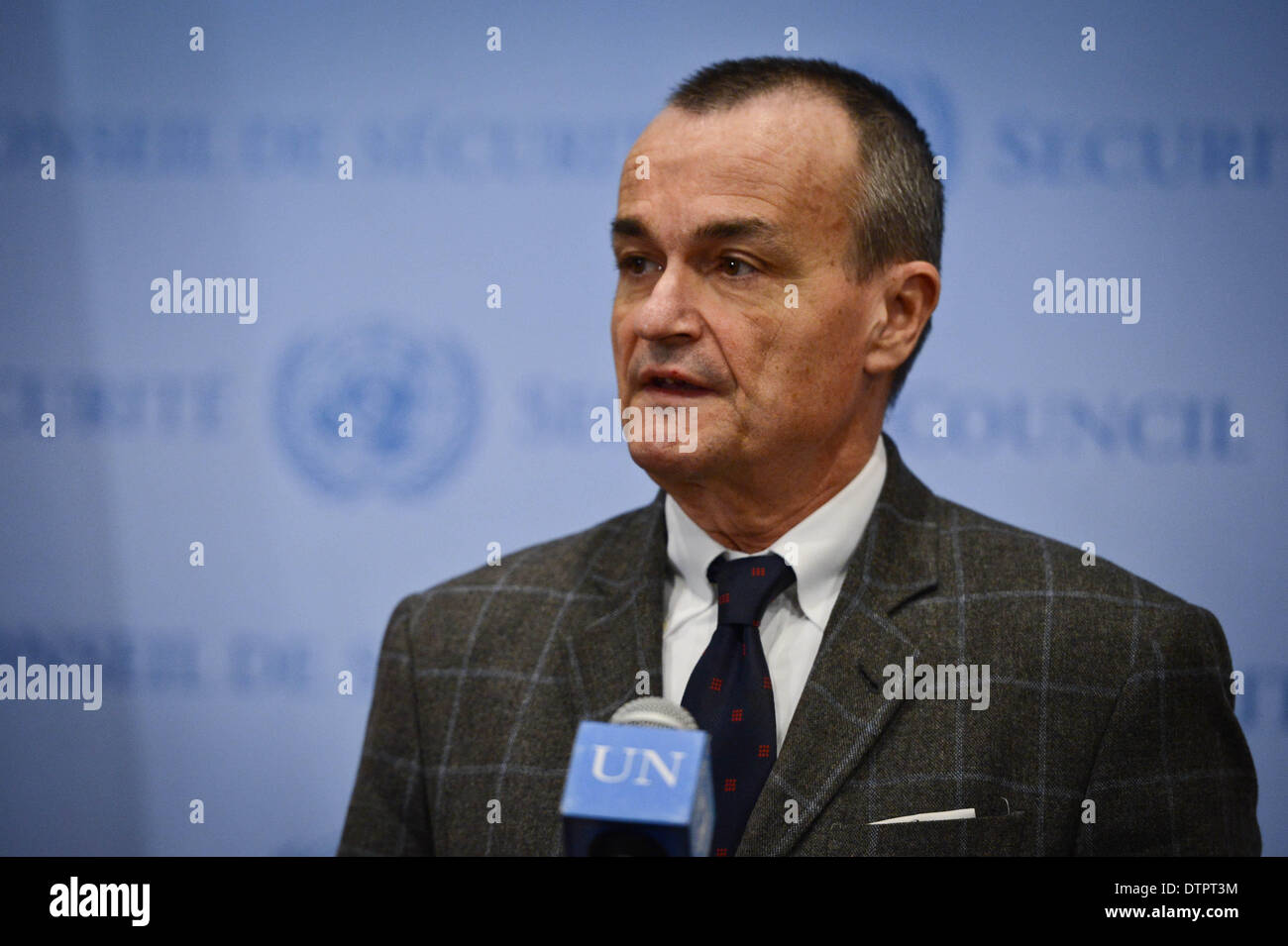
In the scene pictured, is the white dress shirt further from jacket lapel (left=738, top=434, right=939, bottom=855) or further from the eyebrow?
the eyebrow

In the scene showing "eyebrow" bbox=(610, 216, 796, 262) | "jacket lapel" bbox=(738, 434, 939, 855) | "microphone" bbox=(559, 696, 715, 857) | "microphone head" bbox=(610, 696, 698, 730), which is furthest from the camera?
"eyebrow" bbox=(610, 216, 796, 262)

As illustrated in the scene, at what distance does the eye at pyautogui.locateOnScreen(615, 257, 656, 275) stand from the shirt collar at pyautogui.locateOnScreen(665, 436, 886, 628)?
0.45 m

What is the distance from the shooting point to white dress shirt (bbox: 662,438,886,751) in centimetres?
201

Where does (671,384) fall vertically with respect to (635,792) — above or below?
above

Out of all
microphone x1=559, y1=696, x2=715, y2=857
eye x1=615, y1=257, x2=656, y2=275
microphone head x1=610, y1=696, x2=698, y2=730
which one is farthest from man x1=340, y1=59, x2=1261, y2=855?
microphone x1=559, y1=696, x2=715, y2=857

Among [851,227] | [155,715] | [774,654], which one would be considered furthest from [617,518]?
[155,715]

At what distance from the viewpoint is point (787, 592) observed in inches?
80.7

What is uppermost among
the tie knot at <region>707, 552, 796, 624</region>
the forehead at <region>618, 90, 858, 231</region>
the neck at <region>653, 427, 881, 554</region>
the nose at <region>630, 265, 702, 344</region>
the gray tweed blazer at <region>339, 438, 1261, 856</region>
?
the forehead at <region>618, 90, 858, 231</region>

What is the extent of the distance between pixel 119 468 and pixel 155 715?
537 mm

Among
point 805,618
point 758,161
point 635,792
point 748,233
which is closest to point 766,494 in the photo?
point 805,618

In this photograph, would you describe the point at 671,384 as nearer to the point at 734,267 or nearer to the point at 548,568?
the point at 734,267

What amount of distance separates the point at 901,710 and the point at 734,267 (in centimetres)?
80

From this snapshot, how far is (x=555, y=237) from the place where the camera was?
96.8 inches
